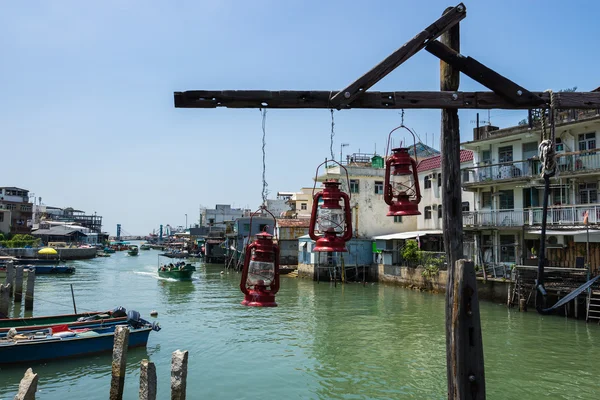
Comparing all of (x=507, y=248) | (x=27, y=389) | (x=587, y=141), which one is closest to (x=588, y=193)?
(x=587, y=141)

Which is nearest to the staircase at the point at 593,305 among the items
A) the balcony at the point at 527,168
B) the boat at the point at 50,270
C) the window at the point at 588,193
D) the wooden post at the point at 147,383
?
the window at the point at 588,193

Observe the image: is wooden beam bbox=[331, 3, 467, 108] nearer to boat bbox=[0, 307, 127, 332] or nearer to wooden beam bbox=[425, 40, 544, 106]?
wooden beam bbox=[425, 40, 544, 106]

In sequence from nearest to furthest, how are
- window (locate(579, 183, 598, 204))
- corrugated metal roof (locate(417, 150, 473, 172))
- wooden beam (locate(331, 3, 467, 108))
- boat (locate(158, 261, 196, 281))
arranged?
wooden beam (locate(331, 3, 467, 108)) → window (locate(579, 183, 598, 204)) → corrugated metal roof (locate(417, 150, 473, 172)) → boat (locate(158, 261, 196, 281))

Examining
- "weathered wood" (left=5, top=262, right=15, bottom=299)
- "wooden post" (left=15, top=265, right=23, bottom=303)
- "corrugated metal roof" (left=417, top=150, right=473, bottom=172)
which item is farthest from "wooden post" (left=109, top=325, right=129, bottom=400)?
"corrugated metal roof" (left=417, top=150, right=473, bottom=172)

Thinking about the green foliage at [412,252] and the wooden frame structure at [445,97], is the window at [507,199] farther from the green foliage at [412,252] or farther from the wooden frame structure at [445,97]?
the wooden frame structure at [445,97]

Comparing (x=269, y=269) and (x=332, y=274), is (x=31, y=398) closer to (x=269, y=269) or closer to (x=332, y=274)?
(x=269, y=269)

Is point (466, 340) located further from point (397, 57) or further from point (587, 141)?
point (587, 141)

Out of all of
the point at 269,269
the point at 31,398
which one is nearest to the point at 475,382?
the point at 269,269

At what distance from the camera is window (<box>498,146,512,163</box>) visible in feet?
103

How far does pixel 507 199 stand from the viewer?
31438mm

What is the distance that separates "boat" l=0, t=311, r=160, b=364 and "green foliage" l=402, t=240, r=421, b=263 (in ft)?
79.2

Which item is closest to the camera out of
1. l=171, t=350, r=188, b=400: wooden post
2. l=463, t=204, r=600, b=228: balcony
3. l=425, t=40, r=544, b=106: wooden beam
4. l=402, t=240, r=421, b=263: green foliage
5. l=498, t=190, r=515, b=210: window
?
l=425, t=40, r=544, b=106: wooden beam

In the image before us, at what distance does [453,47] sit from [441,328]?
18.6 metres

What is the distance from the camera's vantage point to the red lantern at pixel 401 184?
643 cm
